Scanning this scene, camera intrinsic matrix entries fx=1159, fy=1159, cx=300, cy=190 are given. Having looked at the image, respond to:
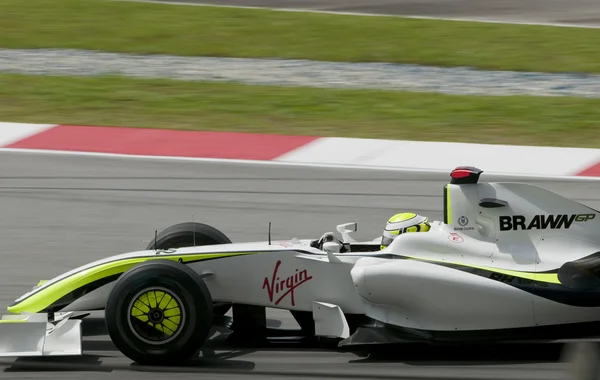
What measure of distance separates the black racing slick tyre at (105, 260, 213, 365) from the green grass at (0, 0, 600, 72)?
33.6 ft

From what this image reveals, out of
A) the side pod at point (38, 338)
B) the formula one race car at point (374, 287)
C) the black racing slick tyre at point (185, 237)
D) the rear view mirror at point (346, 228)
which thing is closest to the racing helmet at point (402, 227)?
the formula one race car at point (374, 287)

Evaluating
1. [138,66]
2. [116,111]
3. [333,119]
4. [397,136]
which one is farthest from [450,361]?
[138,66]

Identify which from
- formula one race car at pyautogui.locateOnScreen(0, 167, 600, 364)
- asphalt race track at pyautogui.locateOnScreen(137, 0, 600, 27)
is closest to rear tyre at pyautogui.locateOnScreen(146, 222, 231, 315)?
formula one race car at pyautogui.locateOnScreen(0, 167, 600, 364)

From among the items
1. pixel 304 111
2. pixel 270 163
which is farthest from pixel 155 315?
pixel 304 111

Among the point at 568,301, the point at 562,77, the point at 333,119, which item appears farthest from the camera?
the point at 562,77

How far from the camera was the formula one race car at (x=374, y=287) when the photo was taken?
6406mm

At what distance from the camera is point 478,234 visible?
673 cm

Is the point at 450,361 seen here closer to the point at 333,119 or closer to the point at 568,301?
the point at 568,301

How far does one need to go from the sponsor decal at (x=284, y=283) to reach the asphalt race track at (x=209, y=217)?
0.35 m

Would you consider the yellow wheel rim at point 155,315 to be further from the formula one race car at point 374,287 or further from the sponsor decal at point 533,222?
the sponsor decal at point 533,222

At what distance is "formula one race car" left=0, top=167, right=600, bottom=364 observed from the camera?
21.0 ft

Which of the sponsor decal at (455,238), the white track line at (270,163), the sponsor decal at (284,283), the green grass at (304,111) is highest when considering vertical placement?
the green grass at (304,111)

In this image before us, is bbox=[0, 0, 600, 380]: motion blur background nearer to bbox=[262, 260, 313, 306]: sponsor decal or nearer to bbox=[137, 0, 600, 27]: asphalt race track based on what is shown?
bbox=[137, 0, 600, 27]: asphalt race track

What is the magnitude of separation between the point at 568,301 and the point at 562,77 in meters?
9.40
